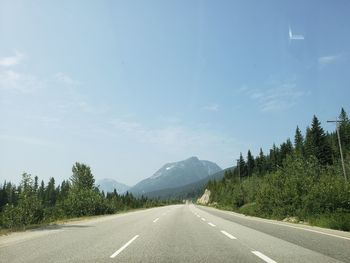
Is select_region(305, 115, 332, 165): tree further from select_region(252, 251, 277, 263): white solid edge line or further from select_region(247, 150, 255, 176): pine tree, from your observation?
select_region(252, 251, 277, 263): white solid edge line

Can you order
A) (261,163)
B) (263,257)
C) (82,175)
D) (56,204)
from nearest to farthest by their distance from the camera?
(263,257) → (56,204) → (82,175) → (261,163)

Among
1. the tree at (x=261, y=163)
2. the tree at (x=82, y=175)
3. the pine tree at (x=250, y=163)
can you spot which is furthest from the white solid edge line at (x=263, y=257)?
the pine tree at (x=250, y=163)

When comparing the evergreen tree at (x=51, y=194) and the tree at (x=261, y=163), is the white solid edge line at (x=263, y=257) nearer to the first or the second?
the tree at (x=261, y=163)

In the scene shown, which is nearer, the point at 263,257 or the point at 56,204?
the point at 263,257

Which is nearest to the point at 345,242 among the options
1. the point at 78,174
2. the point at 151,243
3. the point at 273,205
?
the point at 151,243

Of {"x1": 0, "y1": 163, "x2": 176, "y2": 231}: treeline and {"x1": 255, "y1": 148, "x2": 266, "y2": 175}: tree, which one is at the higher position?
{"x1": 255, "y1": 148, "x2": 266, "y2": 175}: tree

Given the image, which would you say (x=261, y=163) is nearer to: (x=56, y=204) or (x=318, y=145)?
(x=318, y=145)

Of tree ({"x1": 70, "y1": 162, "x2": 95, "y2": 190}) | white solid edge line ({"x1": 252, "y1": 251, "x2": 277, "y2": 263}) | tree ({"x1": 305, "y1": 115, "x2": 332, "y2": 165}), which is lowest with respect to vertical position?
white solid edge line ({"x1": 252, "y1": 251, "x2": 277, "y2": 263})

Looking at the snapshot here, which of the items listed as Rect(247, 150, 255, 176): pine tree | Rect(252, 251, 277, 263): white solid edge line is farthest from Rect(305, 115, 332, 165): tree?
Rect(252, 251, 277, 263): white solid edge line

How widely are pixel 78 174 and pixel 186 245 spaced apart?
65.9 metres

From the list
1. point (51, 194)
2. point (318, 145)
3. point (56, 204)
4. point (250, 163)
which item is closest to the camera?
point (56, 204)

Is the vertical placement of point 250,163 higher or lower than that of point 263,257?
higher

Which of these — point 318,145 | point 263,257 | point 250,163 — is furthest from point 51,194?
point 263,257

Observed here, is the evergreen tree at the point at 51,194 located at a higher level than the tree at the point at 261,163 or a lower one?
lower
